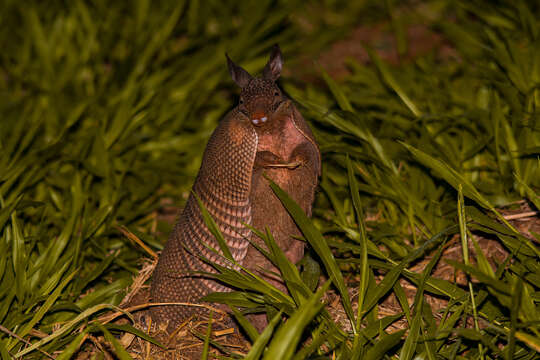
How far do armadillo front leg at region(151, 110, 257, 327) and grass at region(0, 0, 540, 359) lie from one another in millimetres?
176

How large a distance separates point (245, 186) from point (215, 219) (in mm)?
246

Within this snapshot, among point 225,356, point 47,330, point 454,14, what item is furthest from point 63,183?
point 454,14

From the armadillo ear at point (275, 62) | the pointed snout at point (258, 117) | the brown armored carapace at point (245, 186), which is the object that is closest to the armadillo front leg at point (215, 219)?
the brown armored carapace at point (245, 186)

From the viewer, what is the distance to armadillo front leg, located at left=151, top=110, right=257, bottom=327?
270cm

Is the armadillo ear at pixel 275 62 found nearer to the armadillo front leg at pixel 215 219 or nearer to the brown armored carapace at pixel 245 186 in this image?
the brown armored carapace at pixel 245 186

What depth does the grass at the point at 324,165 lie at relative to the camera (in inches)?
107

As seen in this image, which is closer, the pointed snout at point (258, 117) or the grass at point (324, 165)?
the pointed snout at point (258, 117)

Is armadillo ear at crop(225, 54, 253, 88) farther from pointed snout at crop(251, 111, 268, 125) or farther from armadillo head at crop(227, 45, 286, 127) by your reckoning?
pointed snout at crop(251, 111, 268, 125)

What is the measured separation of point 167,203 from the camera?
15.4ft

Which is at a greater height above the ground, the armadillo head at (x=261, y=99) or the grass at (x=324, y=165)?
the armadillo head at (x=261, y=99)

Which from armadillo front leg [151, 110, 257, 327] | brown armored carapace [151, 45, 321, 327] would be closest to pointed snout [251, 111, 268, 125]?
brown armored carapace [151, 45, 321, 327]

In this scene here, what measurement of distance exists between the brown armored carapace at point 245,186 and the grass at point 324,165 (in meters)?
0.16

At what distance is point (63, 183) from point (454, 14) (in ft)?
15.1

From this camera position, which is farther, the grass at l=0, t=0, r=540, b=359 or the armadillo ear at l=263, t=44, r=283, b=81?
the armadillo ear at l=263, t=44, r=283, b=81
